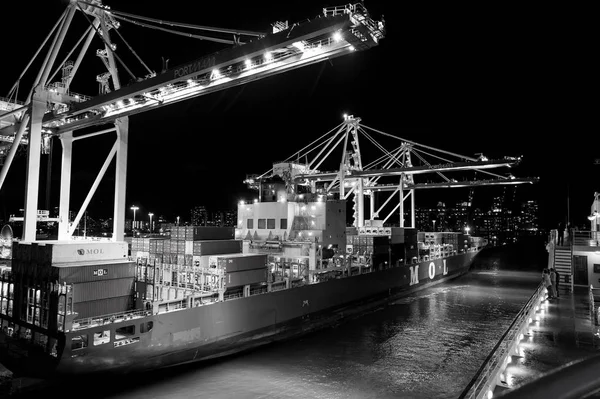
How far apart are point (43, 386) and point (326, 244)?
1579 centimetres

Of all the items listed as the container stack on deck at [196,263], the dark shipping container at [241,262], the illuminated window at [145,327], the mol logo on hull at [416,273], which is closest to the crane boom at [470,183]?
the mol logo on hull at [416,273]

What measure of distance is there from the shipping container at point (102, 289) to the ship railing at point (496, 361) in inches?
420

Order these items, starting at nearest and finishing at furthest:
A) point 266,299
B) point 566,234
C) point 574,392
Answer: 1. point 574,392
2. point 266,299
3. point 566,234

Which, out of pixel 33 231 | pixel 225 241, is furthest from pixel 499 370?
pixel 33 231

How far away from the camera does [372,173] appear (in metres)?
39.3

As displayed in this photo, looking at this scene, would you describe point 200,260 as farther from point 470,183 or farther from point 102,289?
point 470,183

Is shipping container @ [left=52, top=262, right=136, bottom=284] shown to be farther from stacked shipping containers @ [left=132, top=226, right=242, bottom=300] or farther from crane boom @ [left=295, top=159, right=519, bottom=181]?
crane boom @ [left=295, top=159, right=519, bottom=181]

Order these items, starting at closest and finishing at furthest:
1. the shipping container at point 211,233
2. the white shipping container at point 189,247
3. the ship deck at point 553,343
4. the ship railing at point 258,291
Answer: the ship deck at point 553,343, the ship railing at point 258,291, the white shipping container at point 189,247, the shipping container at point 211,233

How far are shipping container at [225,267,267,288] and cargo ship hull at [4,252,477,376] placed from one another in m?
0.71

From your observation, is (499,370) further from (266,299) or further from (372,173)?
(372,173)

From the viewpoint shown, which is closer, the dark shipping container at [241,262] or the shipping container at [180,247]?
the dark shipping container at [241,262]

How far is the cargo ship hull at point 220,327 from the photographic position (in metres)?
10.6

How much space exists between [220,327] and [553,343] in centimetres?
1146

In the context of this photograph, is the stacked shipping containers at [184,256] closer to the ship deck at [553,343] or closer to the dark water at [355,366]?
the dark water at [355,366]
